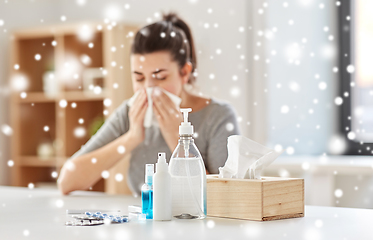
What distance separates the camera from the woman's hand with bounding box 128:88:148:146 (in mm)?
1603

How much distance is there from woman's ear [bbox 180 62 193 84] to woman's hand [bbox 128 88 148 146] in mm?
159

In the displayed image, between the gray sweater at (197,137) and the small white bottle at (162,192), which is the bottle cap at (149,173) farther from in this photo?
the gray sweater at (197,137)

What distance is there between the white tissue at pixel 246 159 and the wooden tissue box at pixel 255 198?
1.3 inches

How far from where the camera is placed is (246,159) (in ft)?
2.77

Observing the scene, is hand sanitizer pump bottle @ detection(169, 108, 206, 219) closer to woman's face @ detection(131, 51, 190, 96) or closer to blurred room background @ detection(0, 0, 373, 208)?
woman's face @ detection(131, 51, 190, 96)

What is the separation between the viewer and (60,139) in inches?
98.1

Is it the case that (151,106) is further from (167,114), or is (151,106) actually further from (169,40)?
(169,40)

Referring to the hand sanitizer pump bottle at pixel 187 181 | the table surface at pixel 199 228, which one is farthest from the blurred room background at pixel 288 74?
the hand sanitizer pump bottle at pixel 187 181

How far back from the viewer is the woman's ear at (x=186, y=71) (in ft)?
5.45

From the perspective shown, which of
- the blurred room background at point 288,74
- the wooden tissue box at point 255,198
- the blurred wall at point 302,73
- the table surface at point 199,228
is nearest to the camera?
the table surface at point 199,228

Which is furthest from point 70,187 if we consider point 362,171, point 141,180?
point 362,171

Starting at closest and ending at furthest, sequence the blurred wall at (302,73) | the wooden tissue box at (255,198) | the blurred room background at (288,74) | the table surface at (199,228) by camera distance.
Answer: the table surface at (199,228) → the wooden tissue box at (255,198) → the blurred room background at (288,74) → the blurred wall at (302,73)

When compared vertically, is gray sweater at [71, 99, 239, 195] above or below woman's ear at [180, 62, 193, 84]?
below

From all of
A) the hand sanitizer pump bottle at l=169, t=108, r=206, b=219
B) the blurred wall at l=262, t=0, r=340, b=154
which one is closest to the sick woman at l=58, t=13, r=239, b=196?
the blurred wall at l=262, t=0, r=340, b=154
